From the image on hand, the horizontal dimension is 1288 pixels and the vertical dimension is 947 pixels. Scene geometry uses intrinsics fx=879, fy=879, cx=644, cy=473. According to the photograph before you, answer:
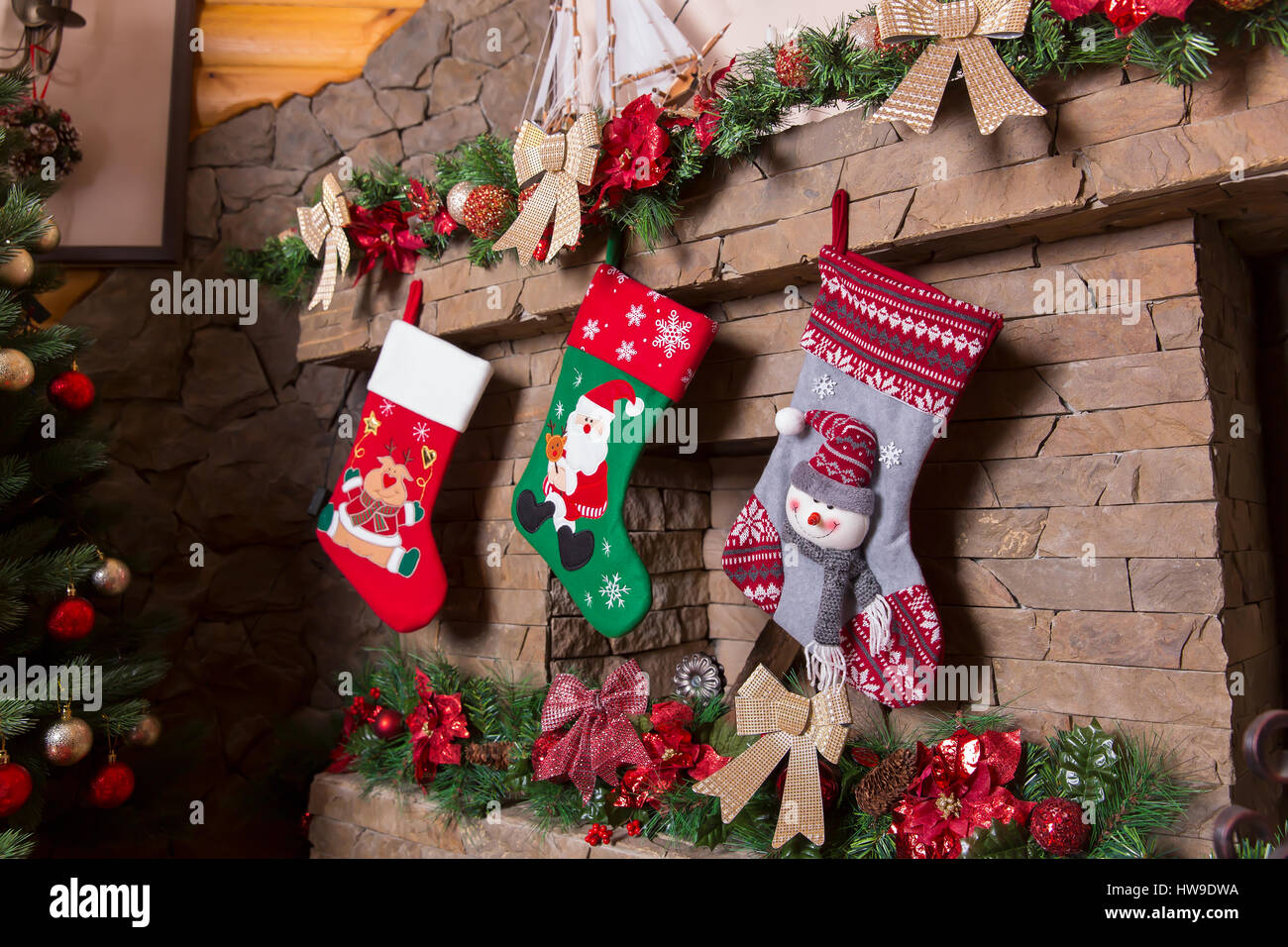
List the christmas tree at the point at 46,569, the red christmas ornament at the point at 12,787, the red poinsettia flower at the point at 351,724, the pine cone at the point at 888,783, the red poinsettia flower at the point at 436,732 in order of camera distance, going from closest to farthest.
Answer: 1. the pine cone at the point at 888,783
2. the red christmas ornament at the point at 12,787
3. the christmas tree at the point at 46,569
4. the red poinsettia flower at the point at 436,732
5. the red poinsettia flower at the point at 351,724

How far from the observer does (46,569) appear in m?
1.80

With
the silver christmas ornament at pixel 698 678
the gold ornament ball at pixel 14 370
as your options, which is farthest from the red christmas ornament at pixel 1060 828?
the gold ornament ball at pixel 14 370

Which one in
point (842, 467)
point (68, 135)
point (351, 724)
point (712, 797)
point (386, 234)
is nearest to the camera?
point (842, 467)

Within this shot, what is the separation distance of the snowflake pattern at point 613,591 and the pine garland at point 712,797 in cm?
27

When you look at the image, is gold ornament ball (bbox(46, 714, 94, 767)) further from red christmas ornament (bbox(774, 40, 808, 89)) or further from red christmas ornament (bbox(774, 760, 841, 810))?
red christmas ornament (bbox(774, 40, 808, 89))

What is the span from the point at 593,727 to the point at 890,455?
2.62ft

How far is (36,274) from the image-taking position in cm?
196

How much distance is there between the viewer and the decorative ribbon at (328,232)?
2178 mm

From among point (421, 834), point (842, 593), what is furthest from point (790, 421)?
point (421, 834)

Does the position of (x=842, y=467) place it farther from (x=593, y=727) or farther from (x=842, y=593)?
(x=593, y=727)

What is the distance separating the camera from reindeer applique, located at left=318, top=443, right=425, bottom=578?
2084mm

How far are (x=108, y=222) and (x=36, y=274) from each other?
73cm

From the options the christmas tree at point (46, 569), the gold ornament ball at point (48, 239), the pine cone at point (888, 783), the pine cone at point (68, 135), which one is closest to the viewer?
the pine cone at point (888, 783)

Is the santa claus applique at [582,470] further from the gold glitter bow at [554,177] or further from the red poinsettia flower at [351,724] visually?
the red poinsettia flower at [351,724]
